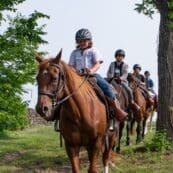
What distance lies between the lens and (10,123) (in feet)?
68.3

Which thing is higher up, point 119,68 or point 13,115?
point 119,68

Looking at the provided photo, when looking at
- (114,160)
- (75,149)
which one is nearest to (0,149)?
(114,160)

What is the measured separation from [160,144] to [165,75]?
5.69 feet

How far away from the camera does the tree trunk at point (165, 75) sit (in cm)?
1456

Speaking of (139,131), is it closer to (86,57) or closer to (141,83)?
(141,83)

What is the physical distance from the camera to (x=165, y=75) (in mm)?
14633

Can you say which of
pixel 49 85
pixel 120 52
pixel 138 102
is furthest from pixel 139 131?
pixel 49 85

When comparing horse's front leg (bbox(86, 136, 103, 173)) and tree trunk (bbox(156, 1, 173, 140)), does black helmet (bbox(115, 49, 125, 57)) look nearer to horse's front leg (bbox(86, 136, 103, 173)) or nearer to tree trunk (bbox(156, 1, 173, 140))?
tree trunk (bbox(156, 1, 173, 140))

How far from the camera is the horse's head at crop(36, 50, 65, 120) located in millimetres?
8102

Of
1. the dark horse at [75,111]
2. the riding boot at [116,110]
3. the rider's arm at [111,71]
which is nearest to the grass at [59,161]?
the riding boot at [116,110]

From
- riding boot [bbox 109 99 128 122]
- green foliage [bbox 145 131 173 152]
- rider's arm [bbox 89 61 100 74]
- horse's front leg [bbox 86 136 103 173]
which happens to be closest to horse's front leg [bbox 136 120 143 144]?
green foliage [bbox 145 131 173 152]

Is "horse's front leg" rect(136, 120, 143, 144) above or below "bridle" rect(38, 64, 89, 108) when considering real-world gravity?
below

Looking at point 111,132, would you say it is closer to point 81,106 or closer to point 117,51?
point 81,106

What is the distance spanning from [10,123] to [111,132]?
35.0 ft
